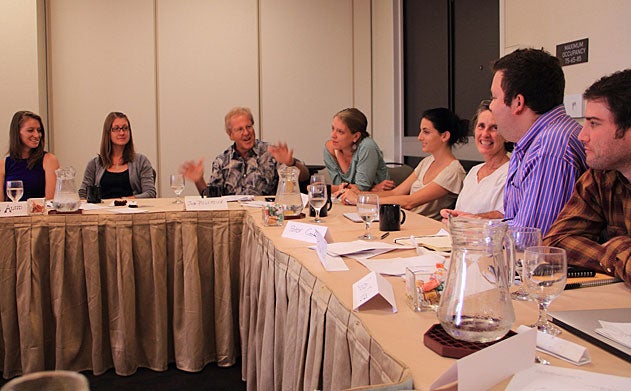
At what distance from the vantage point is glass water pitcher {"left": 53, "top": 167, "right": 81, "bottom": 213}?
2785 millimetres

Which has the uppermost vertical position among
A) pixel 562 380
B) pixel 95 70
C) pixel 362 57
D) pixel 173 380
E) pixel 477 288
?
pixel 362 57

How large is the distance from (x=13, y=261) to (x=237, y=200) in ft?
3.63

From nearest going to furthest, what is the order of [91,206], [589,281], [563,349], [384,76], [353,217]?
[563,349], [589,281], [353,217], [91,206], [384,76]

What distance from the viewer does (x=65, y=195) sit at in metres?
2.79

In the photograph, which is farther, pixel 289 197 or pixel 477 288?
pixel 289 197

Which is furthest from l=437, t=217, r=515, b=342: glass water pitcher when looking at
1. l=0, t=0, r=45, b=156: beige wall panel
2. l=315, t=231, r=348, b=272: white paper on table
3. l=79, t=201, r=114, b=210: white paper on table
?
l=0, t=0, r=45, b=156: beige wall panel

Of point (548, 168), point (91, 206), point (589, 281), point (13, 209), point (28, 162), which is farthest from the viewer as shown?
point (28, 162)

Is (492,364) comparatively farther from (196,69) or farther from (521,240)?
(196,69)

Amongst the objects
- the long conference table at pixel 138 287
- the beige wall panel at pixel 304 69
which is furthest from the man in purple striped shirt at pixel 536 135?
the beige wall panel at pixel 304 69

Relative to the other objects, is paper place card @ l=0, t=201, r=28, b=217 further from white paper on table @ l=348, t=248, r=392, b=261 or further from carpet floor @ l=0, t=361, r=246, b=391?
white paper on table @ l=348, t=248, r=392, b=261

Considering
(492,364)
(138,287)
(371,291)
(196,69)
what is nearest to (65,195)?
(138,287)

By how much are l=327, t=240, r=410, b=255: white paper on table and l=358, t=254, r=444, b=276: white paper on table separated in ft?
0.36

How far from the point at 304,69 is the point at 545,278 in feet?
15.5

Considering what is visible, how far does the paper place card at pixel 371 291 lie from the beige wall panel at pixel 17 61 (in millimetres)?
4180
